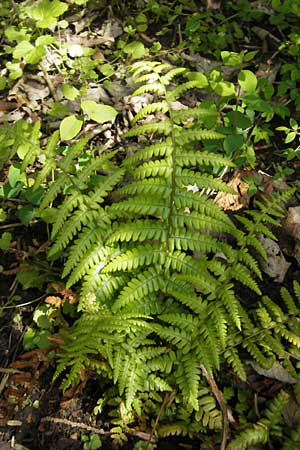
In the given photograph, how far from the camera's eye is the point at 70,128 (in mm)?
2961

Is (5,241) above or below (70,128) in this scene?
below

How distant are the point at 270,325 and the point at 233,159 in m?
1.15

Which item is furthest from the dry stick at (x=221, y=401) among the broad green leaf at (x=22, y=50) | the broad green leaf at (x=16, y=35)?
the broad green leaf at (x=16, y=35)

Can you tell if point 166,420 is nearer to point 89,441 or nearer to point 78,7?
point 89,441

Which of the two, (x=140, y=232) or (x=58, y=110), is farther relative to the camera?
(x=58, y=110)

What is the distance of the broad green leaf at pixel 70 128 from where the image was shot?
294cm

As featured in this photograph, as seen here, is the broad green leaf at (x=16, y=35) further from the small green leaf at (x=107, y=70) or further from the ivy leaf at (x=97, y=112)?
the ivy leaf at (x=97, y=112)

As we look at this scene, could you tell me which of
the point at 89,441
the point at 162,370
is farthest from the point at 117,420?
the point at 162,370

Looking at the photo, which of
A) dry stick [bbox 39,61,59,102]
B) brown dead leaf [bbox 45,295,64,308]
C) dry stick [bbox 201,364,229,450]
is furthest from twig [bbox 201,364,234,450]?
dry stick [bbox 39,61,59,102]

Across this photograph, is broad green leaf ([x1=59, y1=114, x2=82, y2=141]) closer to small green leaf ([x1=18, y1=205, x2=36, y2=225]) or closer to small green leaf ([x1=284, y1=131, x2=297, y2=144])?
small green leaf ([x1=18, y1=205, x2=36, y2=225])

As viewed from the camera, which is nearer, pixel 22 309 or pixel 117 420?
pixel 117 420

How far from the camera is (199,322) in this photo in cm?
221

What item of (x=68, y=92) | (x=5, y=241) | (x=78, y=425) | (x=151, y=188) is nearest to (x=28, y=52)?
(x=68, y=92)

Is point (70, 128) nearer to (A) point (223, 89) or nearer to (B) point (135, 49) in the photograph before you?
(A) point (223, 89)
